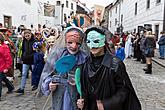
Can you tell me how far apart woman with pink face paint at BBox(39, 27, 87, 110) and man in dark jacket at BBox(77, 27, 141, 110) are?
1.22 feet

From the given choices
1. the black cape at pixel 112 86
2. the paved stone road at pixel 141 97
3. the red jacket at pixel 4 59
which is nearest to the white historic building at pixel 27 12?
the paved stone road at pixel 141 97

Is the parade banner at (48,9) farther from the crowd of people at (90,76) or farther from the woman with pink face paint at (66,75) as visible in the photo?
the woman with pink face paint at (66,75)

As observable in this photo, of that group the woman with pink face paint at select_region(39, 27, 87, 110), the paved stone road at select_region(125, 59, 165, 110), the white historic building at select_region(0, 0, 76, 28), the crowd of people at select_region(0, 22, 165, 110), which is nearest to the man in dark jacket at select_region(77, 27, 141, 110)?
the crowd of people at select_region(0, 22, 165, 110)

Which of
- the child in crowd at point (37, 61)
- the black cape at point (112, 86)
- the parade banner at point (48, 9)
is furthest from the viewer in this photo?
the parade banner at point (48, 9)

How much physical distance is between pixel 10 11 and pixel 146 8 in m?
12.6

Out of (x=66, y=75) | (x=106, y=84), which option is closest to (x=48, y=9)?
(x=66, y=75)

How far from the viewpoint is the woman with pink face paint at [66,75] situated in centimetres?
297

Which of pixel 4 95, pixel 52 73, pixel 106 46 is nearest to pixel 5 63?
pixel 4 95

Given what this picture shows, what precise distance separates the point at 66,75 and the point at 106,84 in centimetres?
68

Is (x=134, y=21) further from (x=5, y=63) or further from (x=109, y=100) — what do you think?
(x=109, y=100)

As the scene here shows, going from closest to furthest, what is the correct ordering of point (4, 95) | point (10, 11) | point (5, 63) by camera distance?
point (5, 63), point (4, 95), point (10, 11)

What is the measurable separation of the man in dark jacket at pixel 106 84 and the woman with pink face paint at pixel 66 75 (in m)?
0.37

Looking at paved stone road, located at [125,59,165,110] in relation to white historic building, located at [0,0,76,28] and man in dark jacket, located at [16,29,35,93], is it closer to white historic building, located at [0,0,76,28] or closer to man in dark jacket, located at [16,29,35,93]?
man in dark jacket, located at [16,29,35,93]

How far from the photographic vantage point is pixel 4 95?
711 centimetres
